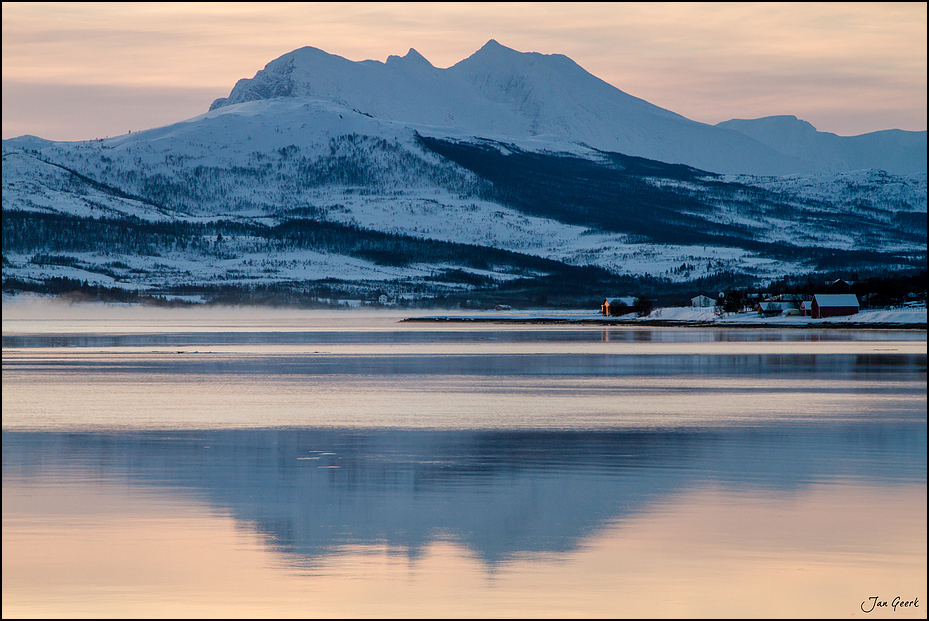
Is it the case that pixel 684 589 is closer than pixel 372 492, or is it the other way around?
pixel 684 589

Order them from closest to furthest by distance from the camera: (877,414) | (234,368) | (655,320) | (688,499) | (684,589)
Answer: (684,589)
(688,499)
(877,414)
(234,368)
(655,320)

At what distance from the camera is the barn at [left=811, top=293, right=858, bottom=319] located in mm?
148000

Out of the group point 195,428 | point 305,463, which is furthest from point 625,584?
point 195,428

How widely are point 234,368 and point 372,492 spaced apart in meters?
41.2

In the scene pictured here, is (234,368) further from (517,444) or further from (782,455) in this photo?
(782,455)

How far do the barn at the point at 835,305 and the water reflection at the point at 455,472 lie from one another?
119102 millimetres

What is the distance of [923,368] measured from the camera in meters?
58.7
